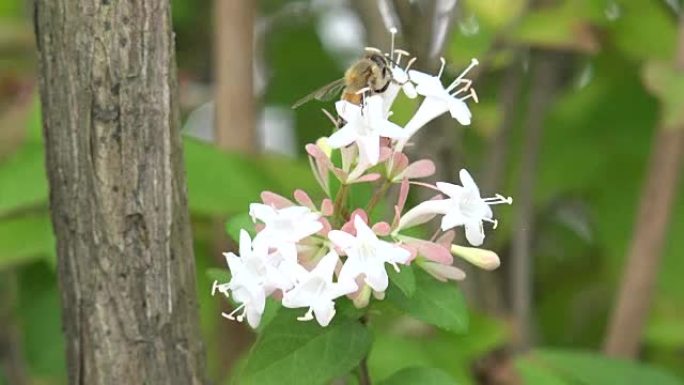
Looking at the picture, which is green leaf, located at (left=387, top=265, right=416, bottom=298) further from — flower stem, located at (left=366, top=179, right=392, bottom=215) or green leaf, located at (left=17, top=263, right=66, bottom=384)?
green leaf, located at (left=17, top=263, right=66, bottom=384)

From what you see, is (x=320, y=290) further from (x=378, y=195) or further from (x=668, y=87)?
(x=668, y=87)

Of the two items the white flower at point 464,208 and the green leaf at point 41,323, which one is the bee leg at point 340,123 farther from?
the green leaf at point 41,323

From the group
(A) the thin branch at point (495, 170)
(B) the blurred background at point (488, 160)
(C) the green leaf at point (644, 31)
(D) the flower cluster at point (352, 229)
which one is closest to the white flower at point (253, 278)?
(D) the flower cluster at point (352, 229)

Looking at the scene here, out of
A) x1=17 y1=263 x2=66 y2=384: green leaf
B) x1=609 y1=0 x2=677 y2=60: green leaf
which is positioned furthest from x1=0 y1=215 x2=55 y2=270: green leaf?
x1=609 y1=0 x2=677 y2=60: green leaf

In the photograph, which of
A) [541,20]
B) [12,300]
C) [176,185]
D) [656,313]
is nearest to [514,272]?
[656,313]

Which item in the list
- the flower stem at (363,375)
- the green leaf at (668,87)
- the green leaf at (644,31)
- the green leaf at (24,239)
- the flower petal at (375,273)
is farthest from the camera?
the green leaf at (644,31)
